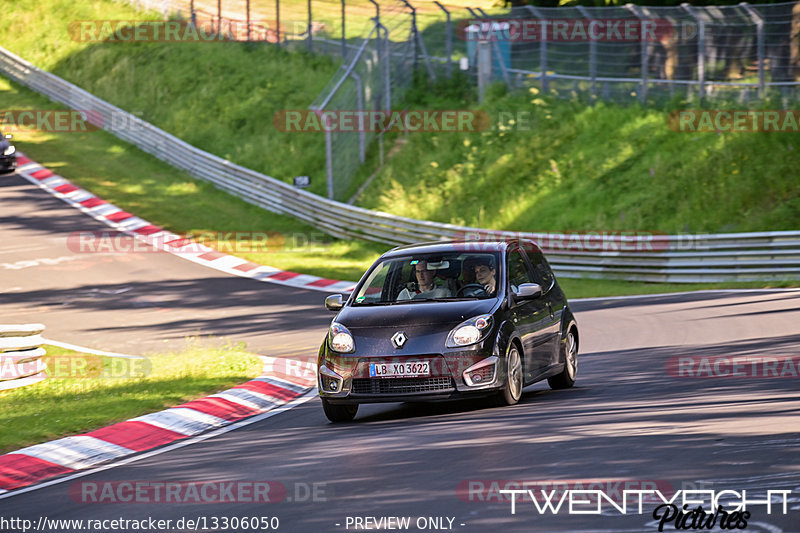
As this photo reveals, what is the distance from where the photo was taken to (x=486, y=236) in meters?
A: 27.1

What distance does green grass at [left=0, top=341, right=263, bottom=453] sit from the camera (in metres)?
10.7

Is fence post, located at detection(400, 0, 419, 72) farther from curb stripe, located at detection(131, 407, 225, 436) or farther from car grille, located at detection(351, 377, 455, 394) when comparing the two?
car grille, located at detection(351, 377, 455, 394)

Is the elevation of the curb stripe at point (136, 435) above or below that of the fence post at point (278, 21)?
below

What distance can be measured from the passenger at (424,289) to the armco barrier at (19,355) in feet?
14.5

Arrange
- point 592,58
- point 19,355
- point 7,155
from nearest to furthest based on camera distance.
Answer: point 19,355 → point 592,58 → point 7,155

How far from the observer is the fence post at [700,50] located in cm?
2745

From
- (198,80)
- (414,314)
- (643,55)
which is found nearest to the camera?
(414,314)

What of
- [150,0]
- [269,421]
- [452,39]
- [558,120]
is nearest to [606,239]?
[558,120]

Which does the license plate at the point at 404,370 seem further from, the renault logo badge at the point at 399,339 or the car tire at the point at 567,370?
the car tire at the point at 567,370

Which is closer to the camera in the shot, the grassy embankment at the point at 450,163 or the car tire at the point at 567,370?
the car tire at the point at 567,370

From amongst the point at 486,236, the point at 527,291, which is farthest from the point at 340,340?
the point at 486,236

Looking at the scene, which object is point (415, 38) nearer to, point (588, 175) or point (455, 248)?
point (588, 175)

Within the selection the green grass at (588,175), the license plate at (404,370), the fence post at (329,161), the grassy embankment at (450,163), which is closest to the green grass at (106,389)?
the license plate at (404,370)

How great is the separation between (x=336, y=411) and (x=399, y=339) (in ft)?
3.24
